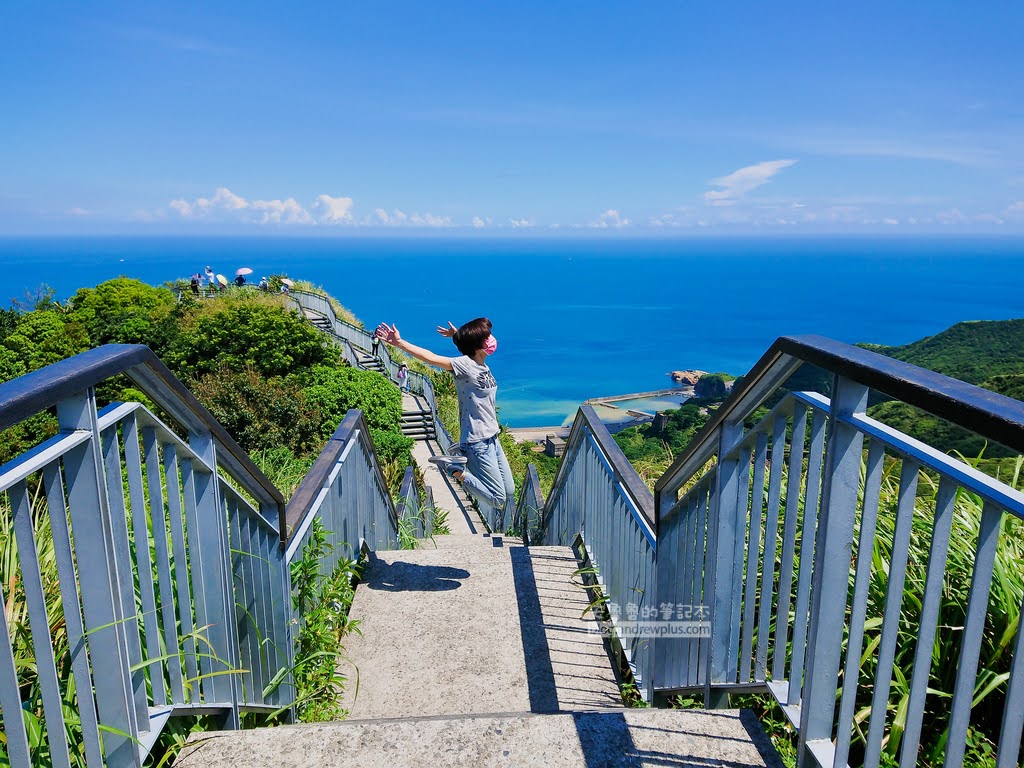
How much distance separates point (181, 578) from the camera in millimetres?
2096

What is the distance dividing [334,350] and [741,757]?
23.2 m

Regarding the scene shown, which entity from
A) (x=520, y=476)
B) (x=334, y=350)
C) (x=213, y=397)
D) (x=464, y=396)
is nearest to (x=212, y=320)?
(x=334, y=350)

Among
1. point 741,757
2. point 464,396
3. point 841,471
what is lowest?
point 741,757

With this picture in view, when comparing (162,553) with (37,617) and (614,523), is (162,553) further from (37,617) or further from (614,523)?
(614,523)

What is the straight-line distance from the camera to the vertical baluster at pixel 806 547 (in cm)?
183

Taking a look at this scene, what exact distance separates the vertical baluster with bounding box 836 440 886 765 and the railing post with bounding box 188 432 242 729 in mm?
1705

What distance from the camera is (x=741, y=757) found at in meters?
2.15

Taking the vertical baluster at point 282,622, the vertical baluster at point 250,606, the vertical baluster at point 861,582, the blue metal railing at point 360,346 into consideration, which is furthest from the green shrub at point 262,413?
the vertical baluster at point 861,582

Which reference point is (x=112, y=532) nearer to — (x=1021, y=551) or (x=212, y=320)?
(x=1021, y=551)

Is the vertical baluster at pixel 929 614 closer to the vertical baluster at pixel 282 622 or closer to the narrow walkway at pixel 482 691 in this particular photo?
the narrow walkway at pixel 482 691

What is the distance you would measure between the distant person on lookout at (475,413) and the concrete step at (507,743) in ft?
8.55

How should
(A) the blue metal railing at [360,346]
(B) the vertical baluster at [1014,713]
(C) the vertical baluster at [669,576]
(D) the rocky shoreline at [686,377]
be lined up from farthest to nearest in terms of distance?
(D) the rocky shoreline at [686,377]
(A) the blue metal railing at [360,346]
(C) the vertical baluster at [669,576]
(B) the vertical baluster at [1014,713]

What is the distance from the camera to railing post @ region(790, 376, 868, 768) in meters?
1.67

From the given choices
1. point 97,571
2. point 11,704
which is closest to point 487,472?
point 97,571
